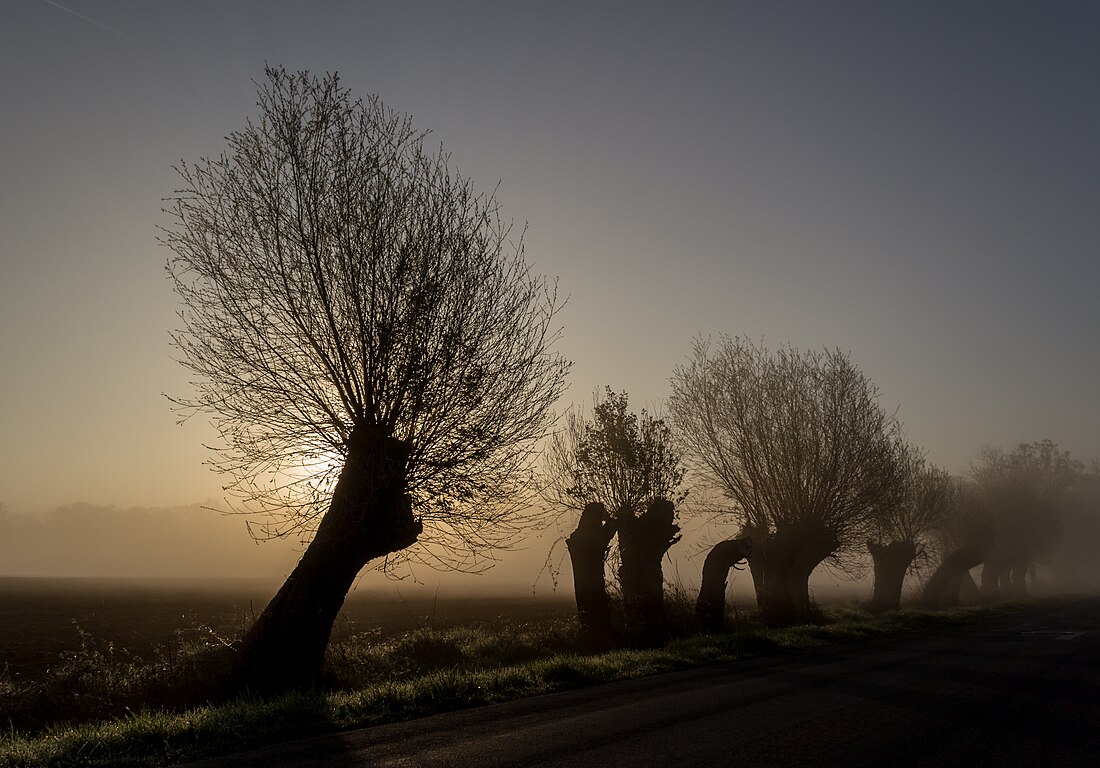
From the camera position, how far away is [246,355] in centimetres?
1252

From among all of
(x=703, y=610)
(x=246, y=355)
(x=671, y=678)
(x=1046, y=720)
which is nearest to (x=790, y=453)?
(x=703, y=610)

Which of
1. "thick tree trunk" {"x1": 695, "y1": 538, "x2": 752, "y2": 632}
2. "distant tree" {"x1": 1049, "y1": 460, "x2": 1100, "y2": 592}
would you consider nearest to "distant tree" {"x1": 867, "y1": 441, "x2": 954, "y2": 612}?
"thick tree trunk" {"x1": 695, "y1": 538, "x2": 752, "y2": 632}

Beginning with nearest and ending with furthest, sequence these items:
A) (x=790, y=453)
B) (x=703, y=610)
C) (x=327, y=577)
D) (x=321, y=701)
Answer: (x=321, y=701) < (x=327, y=577) < (x=703, y=610) < (x=790, y=453)

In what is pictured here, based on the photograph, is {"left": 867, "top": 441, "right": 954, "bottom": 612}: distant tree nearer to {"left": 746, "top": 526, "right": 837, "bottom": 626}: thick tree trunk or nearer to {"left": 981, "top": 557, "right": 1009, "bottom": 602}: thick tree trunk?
{"left": 746, "top": 526, "right": 837, "bottom": 626}: thick tree trunk

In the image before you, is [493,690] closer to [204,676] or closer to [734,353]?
[204,676]

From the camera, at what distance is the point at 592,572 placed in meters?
20.6

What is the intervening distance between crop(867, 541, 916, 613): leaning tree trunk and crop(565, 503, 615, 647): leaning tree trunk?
28.4 m

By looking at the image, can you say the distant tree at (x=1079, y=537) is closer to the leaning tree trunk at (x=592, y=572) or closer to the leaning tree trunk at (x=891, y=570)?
the leaning tree trunk at (x=891, y=570)

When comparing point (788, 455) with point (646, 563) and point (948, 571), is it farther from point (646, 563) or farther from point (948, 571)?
point (948, 571)

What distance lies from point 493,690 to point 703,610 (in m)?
14.5

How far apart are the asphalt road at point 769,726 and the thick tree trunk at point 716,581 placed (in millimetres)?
10416

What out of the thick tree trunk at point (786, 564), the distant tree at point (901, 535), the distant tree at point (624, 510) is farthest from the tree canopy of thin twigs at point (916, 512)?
the distant tree at point (624, 510)

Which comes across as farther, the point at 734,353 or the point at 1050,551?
the point at 1050,551

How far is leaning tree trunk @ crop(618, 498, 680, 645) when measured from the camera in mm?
21047
